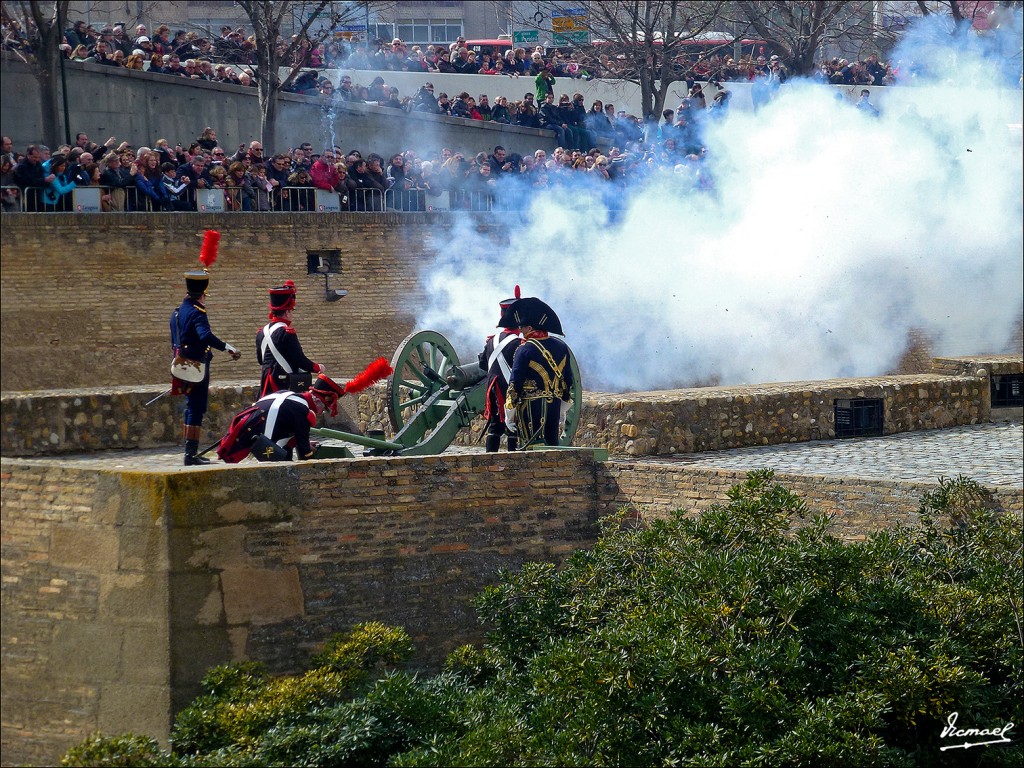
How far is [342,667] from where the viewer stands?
1054cm

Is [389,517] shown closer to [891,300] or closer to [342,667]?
[342,667]

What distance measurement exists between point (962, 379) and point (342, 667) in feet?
26.3

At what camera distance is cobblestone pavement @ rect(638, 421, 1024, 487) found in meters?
12.6

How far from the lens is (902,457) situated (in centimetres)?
1376

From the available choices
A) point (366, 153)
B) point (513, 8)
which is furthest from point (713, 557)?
point (513, 8)

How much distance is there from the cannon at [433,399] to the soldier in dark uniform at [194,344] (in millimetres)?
1021

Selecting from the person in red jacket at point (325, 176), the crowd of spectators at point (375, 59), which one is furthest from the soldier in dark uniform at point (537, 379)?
the crowd of spectators at point (375, 59)

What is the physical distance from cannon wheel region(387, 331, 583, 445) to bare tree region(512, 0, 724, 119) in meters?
12.1

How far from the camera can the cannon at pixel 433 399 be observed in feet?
41.2

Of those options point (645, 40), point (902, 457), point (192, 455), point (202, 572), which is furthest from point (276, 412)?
point (645, 40)

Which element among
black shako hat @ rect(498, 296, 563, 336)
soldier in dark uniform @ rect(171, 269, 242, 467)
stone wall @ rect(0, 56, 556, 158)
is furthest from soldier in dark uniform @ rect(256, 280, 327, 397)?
stone wall @ rect(0, 56, 556, 158)

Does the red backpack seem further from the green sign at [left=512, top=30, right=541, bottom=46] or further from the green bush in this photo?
the green sign at [left=512, top=30, right=541, bottom=46]

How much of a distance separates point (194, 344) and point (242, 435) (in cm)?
99

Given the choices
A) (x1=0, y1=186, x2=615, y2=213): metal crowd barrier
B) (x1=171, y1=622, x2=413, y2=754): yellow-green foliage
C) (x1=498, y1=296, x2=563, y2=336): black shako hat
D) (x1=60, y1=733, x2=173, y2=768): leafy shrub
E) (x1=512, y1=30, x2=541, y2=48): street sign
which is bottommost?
(x1=60, y1=733, x2=173, y2=768): leafy shrub
